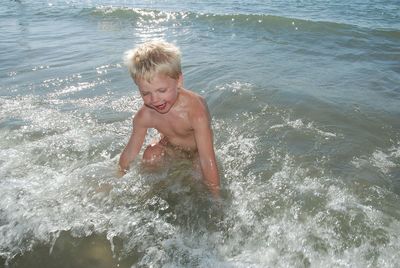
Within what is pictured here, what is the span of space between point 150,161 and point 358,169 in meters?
2.06

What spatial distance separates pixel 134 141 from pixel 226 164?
0.99 metres

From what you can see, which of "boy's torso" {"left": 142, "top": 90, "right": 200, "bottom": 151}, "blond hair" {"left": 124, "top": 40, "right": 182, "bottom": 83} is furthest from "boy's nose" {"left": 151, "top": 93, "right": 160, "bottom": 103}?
"boy's torso" {"left": 142, "top": 90, "right": 200, "bottom": 151}

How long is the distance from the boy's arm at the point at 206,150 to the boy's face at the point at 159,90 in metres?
0.36

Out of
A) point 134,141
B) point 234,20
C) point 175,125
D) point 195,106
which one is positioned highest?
point 195,106

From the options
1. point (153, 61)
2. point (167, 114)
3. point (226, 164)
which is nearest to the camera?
point (153, 61)

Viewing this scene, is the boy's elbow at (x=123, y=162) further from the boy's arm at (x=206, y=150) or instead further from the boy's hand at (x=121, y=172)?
the boy's arm at (x=206, y=150)

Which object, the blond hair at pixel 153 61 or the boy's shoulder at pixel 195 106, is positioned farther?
the boy's shoulder at pixel 195 106

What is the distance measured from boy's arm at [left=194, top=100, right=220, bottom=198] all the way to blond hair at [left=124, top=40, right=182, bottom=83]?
489mm

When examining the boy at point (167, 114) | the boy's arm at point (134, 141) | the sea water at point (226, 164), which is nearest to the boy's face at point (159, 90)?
the boy at point (167, 114)

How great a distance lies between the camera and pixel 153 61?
3.01 meters

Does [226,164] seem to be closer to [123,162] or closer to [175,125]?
[175,125]

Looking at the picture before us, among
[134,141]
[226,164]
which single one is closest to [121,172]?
[134,141]

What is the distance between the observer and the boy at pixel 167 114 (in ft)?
10.00

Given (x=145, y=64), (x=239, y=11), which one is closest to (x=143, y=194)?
(x=145, y=64)
